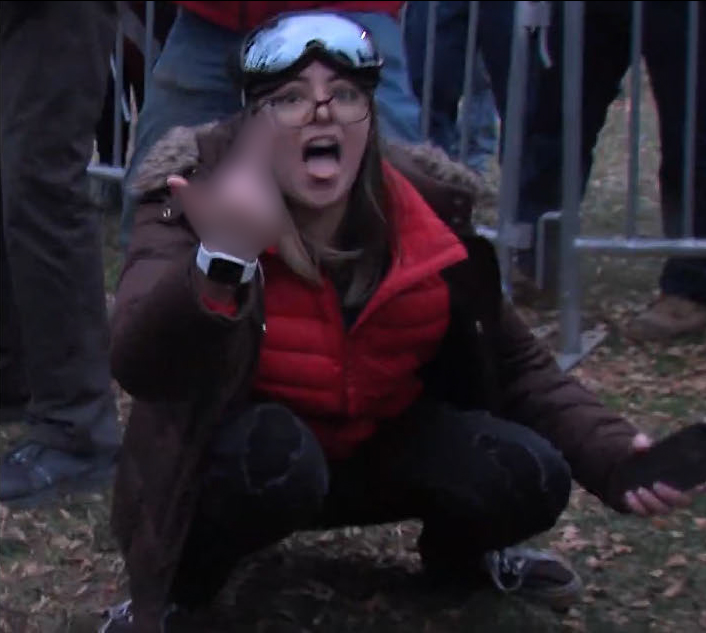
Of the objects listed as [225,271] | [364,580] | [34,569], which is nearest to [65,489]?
[34,569]

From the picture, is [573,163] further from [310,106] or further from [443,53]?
[310,106]

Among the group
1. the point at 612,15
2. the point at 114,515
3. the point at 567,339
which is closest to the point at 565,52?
→ the point at 612,15

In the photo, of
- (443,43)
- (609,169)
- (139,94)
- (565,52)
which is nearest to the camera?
(565,52)

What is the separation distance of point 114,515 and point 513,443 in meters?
0.65

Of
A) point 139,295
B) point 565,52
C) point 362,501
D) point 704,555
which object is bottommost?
point 704,555

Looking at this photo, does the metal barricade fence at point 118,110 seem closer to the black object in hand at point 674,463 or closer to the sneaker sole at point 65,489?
the sneaker sole at point 65,489

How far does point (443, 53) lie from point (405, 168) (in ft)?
10.5

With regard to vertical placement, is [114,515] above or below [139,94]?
below

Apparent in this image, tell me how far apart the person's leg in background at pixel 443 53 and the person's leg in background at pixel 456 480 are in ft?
10.1

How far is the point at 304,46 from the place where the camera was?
8.35 feet

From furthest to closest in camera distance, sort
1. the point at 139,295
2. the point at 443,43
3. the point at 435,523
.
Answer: the point at 443,43
the point at 435,523
the point at 139,295

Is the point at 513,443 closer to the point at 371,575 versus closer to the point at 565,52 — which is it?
the point at 371,575

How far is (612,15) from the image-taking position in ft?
15.5

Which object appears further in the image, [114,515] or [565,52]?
[565,52]
